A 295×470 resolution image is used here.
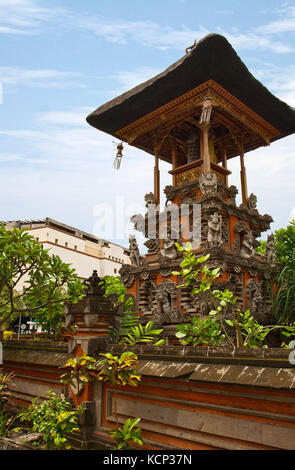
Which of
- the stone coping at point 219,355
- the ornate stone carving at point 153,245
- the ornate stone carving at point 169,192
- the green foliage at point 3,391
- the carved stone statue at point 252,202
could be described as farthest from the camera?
the carved stone statue at point 252,202

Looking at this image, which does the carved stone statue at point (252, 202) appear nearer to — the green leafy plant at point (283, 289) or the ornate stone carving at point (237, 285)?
the green leafy plant at point (283, 289)

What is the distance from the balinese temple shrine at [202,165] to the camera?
635 inches

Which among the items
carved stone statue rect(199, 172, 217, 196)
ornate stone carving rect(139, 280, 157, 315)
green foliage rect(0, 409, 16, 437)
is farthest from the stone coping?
carved stone statue rect(199, 172, 217, 196)

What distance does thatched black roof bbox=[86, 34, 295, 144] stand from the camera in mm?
16109

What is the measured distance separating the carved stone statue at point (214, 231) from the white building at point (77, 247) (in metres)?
37.2

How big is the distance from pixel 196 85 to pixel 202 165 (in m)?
3.85

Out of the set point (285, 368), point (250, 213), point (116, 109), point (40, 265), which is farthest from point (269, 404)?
point (116, 109)

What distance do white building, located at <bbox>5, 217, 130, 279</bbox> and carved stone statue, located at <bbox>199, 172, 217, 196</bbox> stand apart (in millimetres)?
36243

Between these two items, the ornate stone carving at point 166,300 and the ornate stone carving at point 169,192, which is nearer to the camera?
the ornate stone carving at point 166,300

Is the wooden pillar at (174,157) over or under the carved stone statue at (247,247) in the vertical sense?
over

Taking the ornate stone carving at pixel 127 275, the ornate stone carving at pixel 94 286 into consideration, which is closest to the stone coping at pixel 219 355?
the ornate stone carving at pixel 94 286

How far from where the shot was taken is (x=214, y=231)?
51.6 feet

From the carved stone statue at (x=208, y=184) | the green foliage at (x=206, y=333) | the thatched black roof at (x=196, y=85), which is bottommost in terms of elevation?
the green foliage at (x=206, y=333)
